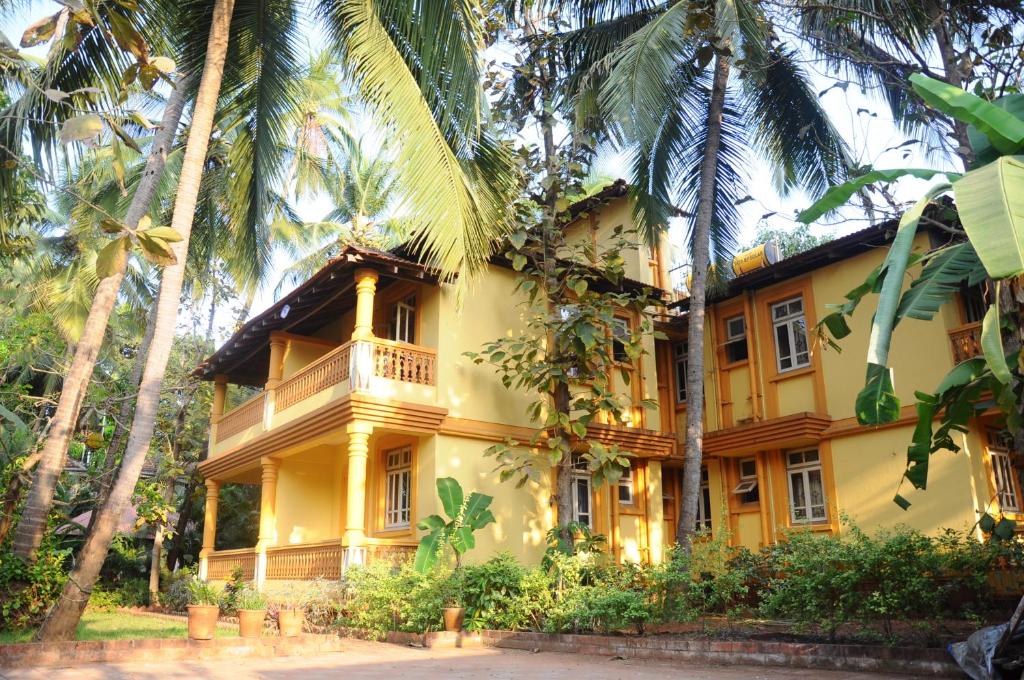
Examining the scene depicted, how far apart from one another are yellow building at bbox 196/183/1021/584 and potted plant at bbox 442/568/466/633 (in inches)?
72.4

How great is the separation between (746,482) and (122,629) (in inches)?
429

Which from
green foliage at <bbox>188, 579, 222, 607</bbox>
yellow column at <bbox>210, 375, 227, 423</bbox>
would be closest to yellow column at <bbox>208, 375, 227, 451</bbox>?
yellow column at <bbox>210, 375, 227, 423</bbox>

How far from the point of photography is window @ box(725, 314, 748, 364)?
15969 mm

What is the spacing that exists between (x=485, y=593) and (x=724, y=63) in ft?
31.5

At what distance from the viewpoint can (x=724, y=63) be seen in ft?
45.5

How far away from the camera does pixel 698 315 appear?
A: 13.2 meters

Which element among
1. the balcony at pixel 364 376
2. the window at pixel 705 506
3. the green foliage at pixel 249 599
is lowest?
the green foliage at pixel 249 599

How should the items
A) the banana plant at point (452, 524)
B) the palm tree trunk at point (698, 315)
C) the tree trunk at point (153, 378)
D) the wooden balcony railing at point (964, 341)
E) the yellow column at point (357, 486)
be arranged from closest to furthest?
1. the tree trunk at point (153, 378)
2. the banana plant at point (452, 524)
3. the yellow column at point (357, 486)
4. the wooden balcony railing at point (964, 341)
5. the palm tree trunk at point (698, 315)

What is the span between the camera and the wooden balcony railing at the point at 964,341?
1223cm

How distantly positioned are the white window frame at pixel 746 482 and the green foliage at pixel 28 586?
11.3m

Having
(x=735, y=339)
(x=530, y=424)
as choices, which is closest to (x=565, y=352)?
(x=530, y=424)

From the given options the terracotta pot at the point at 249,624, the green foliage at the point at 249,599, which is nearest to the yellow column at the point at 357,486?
the green foliage at the point at 249,599

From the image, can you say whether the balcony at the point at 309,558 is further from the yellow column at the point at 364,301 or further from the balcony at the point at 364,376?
the yellow column at the point at 364,301

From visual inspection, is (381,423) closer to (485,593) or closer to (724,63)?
(485,593)
